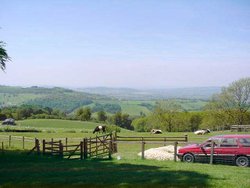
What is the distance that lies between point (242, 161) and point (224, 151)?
1.13 m

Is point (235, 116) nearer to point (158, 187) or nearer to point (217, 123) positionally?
point (217, 123)

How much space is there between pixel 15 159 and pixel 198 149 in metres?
12.1

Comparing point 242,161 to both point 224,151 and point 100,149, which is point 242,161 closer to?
point 224,151

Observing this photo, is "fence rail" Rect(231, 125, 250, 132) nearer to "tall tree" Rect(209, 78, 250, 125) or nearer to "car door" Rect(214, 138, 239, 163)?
"tall tree" Rect(209, 78, 250, 125)

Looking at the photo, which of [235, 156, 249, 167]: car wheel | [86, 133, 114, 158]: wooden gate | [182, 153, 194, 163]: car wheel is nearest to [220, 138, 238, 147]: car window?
[235, 156, 249, 167]: car wheel

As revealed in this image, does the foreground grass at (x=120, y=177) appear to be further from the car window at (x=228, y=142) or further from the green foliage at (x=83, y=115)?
the green foliage at (x=83, y=115)

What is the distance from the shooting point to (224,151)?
21625 mm

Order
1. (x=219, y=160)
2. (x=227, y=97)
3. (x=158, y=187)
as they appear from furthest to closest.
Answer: (x=227, y=97), (x=219, y=160), (x=158, y=187)

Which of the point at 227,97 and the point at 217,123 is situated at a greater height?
the point at 227,97

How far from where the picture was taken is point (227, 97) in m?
74.4

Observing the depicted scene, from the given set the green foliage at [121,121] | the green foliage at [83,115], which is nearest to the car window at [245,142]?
the green foliage at [83,115]

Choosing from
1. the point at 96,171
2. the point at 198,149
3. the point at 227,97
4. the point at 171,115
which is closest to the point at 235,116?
the point at 227,97

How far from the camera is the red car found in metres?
21.1

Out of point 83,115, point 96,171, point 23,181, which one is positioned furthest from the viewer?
point 83,115
